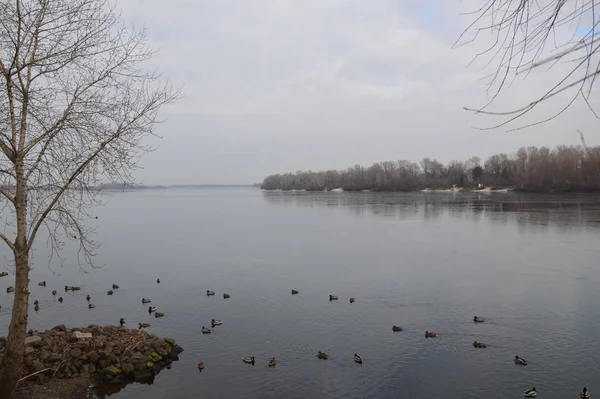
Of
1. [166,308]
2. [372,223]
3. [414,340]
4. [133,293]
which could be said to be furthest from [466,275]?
[372,223]

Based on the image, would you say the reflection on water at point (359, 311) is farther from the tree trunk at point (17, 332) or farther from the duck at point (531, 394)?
the tree trunk at point (17, 332)

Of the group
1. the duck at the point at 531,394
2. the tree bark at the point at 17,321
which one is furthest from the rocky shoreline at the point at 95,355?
the duck at the point at 531,394

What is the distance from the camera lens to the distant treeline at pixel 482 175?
8769cm

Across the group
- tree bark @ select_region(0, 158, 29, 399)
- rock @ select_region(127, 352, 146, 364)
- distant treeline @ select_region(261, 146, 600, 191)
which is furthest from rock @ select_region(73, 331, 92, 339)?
distant treeline @ select_region(261, 146, 600, 191)

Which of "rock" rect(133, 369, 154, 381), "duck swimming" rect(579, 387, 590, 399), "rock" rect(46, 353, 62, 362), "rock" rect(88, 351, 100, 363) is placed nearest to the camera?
"duck swimming" rect(579, 387, 590, 399)

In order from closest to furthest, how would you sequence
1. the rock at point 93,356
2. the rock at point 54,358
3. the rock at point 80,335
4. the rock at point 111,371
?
the rock at point 54,358 → the rock at point 111,371 → the rock at point 93,356 → the rock at point 80,335

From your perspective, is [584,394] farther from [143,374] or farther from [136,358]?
[136,358]

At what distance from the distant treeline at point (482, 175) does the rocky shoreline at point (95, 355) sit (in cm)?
6554

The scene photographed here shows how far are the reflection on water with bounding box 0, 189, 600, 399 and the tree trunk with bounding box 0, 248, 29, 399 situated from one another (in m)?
3.21

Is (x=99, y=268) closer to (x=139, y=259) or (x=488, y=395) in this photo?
(x=139, y=259)

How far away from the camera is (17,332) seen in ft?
27.3

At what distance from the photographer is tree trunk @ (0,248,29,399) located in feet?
27.2

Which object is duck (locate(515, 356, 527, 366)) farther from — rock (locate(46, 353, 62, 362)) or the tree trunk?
rock (locate(46, 353, 62, 362))

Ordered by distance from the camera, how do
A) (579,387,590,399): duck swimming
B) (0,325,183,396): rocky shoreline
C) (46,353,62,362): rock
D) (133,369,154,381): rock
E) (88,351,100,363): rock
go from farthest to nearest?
(88,351,100,363): rock < (133,369,154,381): rock < (46,353,62,362): rock < (0,325,183,396): rocky shoreline < (579,387,590,399): duck swimming
